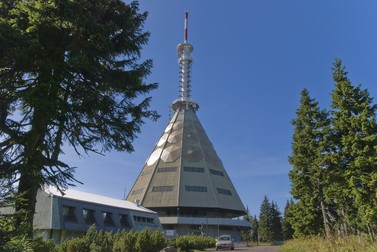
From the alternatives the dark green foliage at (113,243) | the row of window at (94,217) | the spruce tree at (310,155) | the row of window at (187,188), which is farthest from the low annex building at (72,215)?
the row of window at (187,188)

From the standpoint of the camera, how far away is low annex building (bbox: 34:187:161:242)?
107 ft

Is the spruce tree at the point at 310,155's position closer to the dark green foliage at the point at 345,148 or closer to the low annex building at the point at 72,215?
the dark green foliage at the point at 345,148

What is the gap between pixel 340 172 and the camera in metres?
24.0

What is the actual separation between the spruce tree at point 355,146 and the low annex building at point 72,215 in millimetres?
22654

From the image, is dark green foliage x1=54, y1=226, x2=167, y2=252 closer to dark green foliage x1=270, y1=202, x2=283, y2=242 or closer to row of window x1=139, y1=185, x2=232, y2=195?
row of window x1=139, y1=185, x2=232, y2=195

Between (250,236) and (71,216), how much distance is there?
283 ft

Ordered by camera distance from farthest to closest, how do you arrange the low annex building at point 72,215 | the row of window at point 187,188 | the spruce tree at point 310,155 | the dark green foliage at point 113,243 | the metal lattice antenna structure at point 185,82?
the metal lattice antenna structure at point 185,82
the row of window at point 187,188
the low annex building at point 72,215
the spruce tree at point 310,155
the dark green foliage at point 113,243

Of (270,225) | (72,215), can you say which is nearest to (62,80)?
(72,215)

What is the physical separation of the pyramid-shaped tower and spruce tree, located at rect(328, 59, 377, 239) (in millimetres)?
49272

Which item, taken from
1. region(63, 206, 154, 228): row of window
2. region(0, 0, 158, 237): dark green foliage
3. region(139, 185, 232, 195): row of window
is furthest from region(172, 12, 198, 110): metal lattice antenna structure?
region(0, 0, 158, 237): dark green foliage

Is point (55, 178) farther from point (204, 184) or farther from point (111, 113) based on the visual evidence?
point (204, 184)

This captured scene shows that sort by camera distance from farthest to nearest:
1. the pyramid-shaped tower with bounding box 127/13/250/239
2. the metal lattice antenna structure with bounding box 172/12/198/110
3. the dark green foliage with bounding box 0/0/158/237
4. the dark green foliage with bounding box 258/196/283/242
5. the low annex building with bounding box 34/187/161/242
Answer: the metal lattice antenna structure with bounding box 172/12/198/110
the dark green foliage with bounding box 258/196/283/242
the pyramid-shaped tower with bounding box 127/13/250/239
the low annex building with bounding box 34/187/161/242
the dark green foliage with bounding box 0/0/158/237

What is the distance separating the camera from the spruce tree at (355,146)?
70.0 ft

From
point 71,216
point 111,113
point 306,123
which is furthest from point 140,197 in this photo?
point 111,113
